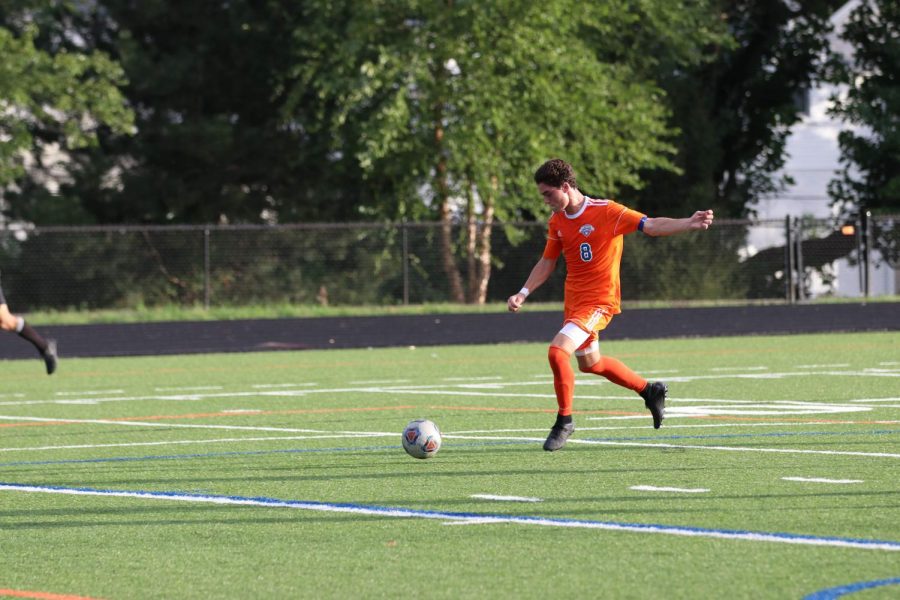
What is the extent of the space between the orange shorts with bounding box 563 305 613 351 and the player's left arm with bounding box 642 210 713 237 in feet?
2.43

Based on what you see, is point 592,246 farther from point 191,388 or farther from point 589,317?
point 191,388

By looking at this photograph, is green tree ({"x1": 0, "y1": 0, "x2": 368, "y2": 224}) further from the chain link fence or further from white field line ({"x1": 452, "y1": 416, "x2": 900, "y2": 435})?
white field line ({"x1": 452, "y1": 416, "x2": 900, "y2": 435})

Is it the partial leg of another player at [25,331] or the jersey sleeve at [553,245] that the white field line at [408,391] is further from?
the jersey sleeve at [553,245]

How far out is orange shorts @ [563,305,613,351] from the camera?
12.5 meters

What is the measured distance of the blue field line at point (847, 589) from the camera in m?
6.34

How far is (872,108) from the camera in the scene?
4784cm

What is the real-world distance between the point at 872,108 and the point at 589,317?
37.4 meters

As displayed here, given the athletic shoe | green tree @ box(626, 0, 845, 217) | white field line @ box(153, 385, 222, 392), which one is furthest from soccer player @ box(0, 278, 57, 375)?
green tree @ box(626, 0, 845, 217)

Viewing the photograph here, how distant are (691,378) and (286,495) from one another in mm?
11290

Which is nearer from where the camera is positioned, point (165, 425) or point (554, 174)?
point (554, 174)

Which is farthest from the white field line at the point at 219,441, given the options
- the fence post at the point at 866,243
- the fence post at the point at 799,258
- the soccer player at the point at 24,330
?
the fence post at the point at 866,243

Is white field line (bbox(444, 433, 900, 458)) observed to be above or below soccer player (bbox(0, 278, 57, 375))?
below

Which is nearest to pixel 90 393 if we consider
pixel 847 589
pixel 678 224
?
pixel 678 224

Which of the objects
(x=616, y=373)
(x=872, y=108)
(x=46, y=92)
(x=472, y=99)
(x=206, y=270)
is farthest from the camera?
(x=872, y=108)
